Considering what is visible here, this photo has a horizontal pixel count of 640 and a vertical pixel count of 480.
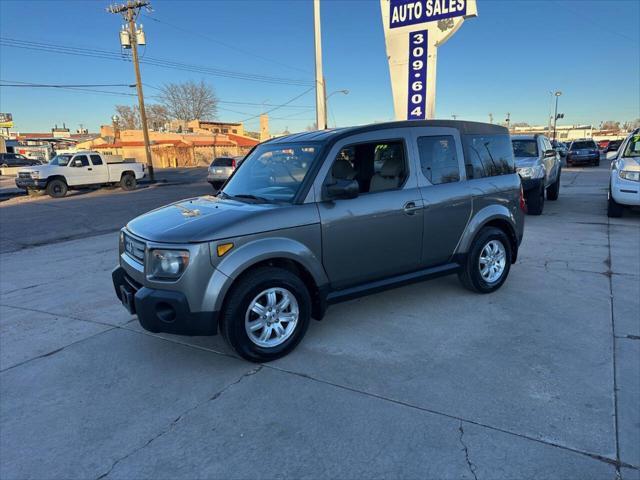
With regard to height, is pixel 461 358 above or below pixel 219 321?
below

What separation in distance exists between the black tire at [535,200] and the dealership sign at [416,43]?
3.11 meters

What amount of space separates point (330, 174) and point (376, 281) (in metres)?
1.14

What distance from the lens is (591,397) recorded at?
296cm

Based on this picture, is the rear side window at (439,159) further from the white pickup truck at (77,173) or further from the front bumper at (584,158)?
the front bumper at (584,158)

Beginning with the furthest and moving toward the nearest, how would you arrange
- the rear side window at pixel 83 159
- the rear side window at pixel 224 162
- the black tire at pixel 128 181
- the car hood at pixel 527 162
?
the black tire at pixel 128 181 → the rear side window at pixel 224 162 → the rear side window at pixel 83 159 → the car hood at pixel 527 162

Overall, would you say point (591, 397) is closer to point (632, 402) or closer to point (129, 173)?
point (632, 402)

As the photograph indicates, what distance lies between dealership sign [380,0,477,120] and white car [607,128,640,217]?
13.8ft

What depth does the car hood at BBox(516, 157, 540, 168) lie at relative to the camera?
9938 millimetres

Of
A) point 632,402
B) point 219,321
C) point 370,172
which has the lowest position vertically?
point 632,402

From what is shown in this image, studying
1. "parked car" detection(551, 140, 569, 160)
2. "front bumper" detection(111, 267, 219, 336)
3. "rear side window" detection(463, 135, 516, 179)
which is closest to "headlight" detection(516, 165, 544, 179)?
"parked car" detection(551, 140, 569, 160)

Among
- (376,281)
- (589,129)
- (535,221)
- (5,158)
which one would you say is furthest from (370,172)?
(589,129)

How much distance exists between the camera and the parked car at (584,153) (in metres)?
27.7

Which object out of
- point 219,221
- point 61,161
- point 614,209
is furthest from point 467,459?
point 61,161

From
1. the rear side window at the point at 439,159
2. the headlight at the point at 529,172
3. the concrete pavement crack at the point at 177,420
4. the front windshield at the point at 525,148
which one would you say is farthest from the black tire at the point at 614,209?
the concrete pavement crack at the point at 177,420
